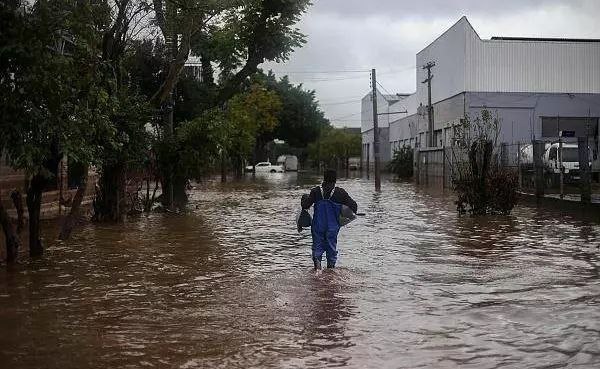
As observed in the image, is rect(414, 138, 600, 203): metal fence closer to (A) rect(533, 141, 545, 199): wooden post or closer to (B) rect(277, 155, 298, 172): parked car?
(A) rect(533, 141, 545, 199): wooden post

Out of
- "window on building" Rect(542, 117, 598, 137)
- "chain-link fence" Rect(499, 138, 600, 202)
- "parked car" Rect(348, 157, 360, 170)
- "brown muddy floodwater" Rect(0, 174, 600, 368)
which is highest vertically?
"window on building" Rect(542, 117, 598, 137)

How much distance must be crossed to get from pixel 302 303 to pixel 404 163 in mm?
44340

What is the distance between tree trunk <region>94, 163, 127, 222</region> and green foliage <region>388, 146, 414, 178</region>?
115ft

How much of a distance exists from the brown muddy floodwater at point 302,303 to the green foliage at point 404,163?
36.6 m

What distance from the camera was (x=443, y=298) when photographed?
8.06 meters

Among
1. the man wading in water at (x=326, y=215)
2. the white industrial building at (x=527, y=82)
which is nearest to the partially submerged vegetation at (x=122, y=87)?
the man wading in water at (x=326, y=215)

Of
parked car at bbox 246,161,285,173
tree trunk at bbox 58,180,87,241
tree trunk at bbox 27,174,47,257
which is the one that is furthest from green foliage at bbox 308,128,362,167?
tree trunk at bbox 27,174,47,257

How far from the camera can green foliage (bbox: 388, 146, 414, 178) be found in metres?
50.9

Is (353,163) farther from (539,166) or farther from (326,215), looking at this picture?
(326,215)

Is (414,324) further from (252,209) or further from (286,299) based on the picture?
(252,209)

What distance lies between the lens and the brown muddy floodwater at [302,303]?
5.84 m

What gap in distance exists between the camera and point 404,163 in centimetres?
5144

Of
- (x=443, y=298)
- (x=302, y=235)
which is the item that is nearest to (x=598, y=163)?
(x=302, y=235)

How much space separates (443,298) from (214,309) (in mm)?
2603
